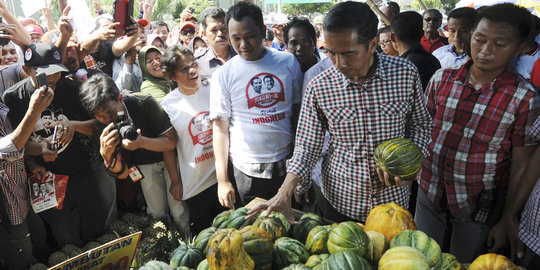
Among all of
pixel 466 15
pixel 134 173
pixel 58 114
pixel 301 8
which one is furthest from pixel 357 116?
pixel 301 8

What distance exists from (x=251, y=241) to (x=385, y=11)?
579 cm

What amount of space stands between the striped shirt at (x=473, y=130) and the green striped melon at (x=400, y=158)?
1.76 feet

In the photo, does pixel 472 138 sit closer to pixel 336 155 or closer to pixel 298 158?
pixel 336 155

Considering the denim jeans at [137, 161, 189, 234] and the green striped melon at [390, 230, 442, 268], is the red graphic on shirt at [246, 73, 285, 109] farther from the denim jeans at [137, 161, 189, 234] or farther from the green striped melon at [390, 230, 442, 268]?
the green striped melon at [390, 230, 442, 268]

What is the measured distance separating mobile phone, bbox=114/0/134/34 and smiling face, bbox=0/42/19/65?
1.36 m

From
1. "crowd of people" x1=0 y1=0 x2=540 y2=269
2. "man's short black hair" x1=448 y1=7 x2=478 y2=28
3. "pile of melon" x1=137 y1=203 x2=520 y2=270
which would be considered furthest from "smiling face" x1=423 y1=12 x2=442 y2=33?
"pile of melon" x1=137 y1=203 x2=520 y2=270

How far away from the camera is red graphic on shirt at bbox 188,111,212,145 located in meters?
3.13

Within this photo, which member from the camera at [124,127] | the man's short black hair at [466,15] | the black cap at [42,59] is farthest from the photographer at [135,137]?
the man's short black hair at [466,15]

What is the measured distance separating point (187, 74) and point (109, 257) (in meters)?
1.78

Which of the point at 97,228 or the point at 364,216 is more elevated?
the point at 364,216

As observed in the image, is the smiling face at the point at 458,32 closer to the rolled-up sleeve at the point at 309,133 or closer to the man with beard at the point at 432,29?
the man with beard at the point at 432,29

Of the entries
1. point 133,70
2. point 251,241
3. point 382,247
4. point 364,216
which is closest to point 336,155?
point 364,216

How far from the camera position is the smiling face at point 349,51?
1.87 meters

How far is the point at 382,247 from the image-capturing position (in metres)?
1.66
